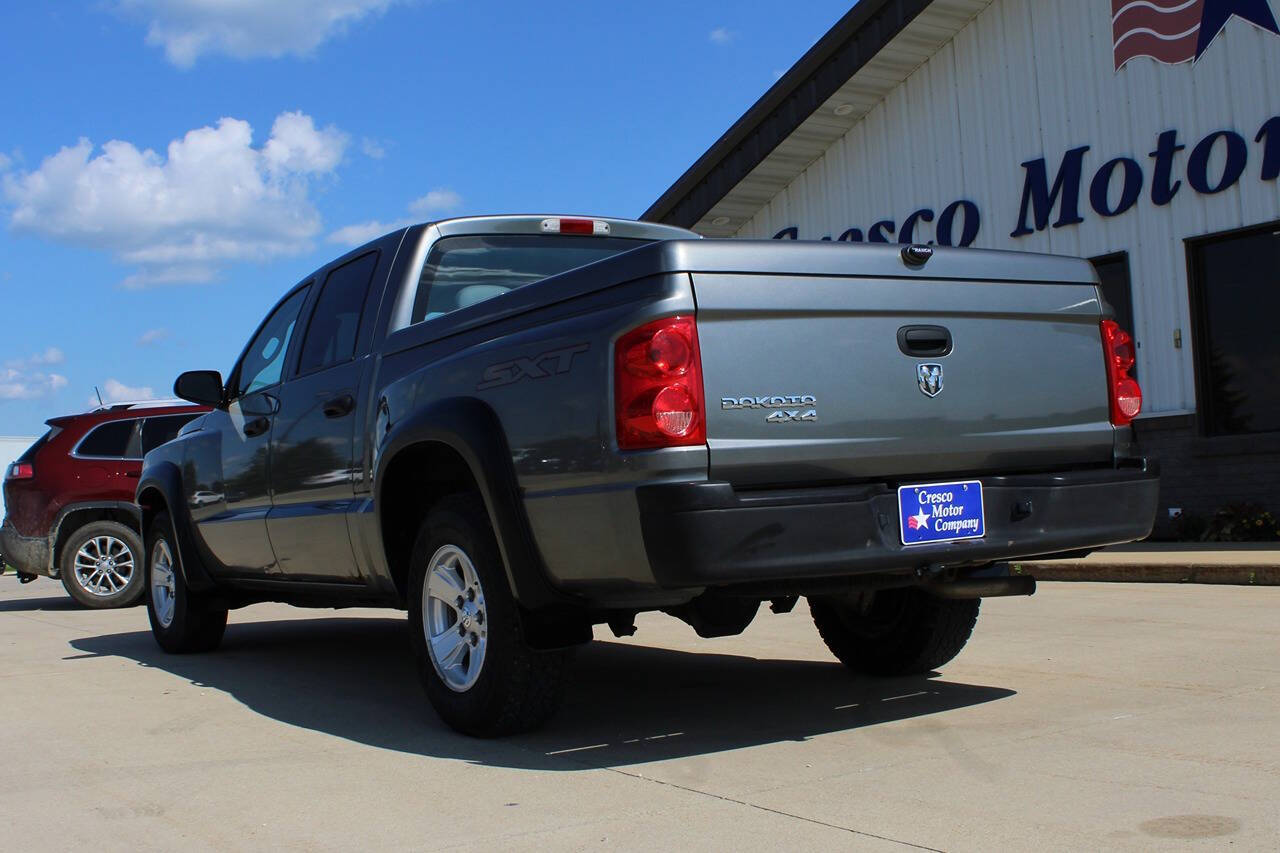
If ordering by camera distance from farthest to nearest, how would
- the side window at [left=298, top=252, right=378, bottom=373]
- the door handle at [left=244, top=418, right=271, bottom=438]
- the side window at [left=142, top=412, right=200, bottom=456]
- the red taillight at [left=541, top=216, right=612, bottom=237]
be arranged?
the side window at [left=142, top=412, right=200, bottom=456]
the door handle at [left=244, top=418, right=271, bottom=438]
the red taillight at [left=541, top=216, right=612, bottom=237]
the side window at [left=298, top=252, right=378, bottom=373]

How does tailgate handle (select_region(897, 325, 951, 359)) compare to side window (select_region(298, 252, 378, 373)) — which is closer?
tailgate handle (select_region(897, 325, 951, 359))

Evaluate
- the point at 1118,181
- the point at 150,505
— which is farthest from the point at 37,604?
the point at 1118,181

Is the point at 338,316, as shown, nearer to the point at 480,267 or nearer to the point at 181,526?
the point at 480,267

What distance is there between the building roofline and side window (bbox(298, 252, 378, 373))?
10.9 m

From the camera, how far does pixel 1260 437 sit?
12961mm

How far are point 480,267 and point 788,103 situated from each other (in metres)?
12.1

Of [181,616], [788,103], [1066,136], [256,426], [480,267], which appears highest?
[788,103]

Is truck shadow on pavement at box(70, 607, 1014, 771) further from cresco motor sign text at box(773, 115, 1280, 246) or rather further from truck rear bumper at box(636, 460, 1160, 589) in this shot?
cresco motor sign text at box(773, 115, 1280, 246)

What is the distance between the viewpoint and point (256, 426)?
→ 22.4 feet

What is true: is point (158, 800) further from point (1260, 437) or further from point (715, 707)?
point (1260, 437)

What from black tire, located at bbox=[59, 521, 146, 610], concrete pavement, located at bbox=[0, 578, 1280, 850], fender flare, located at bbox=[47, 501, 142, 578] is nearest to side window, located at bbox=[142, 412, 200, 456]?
fender flare, located at bbox=[47, 501, 142, 578]

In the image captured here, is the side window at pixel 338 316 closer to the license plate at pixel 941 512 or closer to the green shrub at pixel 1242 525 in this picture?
the license plate at pixel 941 512

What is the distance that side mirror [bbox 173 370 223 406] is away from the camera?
293 inches

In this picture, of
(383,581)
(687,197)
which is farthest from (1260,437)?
(383,581)
